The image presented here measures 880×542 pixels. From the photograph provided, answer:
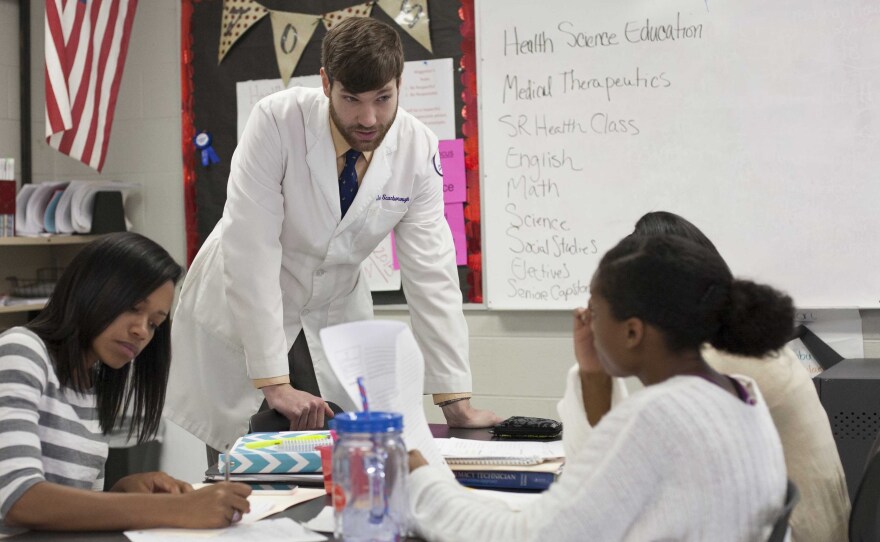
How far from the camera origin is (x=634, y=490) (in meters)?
0.99

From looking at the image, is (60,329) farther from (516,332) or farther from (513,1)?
(513,1)

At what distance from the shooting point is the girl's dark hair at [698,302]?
1.07 meters

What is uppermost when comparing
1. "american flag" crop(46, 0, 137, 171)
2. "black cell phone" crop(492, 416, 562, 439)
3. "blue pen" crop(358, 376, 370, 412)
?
"american flag" crop(46, 0, 137, 171)

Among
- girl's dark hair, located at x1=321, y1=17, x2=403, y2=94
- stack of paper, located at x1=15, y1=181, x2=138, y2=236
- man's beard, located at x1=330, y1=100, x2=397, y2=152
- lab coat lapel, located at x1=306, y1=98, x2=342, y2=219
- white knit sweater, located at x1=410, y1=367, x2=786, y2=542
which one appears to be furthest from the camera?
stack of paper, located at x1=15, y1=181, x2=138, y2=236

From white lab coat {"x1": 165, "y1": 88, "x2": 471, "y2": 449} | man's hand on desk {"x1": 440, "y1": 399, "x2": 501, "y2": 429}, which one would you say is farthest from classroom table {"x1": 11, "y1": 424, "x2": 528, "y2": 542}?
white lab coat {"x1": 165, "y1": 88, "x2": 471, "y2": 449}

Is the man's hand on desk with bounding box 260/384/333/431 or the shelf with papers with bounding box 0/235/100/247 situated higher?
the shelf with papers with bounding box 0/235/100/247

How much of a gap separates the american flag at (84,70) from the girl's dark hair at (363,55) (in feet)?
5.67

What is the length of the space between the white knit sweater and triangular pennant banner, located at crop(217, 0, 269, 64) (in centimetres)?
288

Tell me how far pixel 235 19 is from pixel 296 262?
5.34 feet

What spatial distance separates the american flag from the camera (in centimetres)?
334

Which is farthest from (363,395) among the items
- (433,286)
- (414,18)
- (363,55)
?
(414,18)

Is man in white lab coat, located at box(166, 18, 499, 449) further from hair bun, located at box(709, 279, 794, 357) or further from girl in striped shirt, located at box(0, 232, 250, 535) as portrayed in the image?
hair bun, located at box(709, 279, 794, 357)

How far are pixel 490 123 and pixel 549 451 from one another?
1.80 m

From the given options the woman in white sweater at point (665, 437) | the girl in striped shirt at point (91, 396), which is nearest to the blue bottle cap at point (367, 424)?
the woman in white sweater at point (665, 437)
